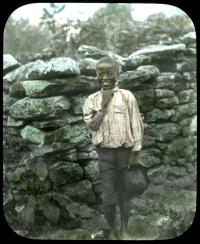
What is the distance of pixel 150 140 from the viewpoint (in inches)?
216

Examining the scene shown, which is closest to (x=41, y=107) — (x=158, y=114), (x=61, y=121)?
(x=61, y=121)

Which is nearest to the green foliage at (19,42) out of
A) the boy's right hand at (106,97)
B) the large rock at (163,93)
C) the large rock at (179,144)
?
the boy's right hand at (106,97)

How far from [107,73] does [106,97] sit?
0.14 m

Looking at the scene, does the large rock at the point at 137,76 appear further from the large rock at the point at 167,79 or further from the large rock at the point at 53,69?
the large rock at the point at 53,69

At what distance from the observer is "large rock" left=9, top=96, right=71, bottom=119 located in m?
5.45

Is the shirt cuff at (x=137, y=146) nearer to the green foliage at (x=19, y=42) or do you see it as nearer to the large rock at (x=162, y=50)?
the large rock at (x=162, y=50)

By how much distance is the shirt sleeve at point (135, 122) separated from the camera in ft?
17.8

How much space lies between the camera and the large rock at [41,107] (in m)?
5.45

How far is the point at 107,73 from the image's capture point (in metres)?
5.42

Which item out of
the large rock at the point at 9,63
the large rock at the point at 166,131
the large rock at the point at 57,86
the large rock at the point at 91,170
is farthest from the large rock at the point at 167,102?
the large rock at the point at 9,63

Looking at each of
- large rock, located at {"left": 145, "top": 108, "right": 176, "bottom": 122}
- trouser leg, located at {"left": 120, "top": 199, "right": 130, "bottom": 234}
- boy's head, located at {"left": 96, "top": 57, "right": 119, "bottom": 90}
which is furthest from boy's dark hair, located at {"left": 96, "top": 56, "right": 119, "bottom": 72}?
trouser leg, located at {"left": 120, "top": 199, "right": 130, "bottom": 234}

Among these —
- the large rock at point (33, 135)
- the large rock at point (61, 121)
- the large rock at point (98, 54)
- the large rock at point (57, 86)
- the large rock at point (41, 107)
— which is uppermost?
the large rock at point (98, 54)

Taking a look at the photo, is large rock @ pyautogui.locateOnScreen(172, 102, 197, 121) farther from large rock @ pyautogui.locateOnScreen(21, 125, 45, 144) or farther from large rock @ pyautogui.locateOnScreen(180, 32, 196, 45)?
large rock @ pyautogui.locateOnScreen(21, 125, 45, 144)

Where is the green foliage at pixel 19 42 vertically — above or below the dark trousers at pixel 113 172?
above
